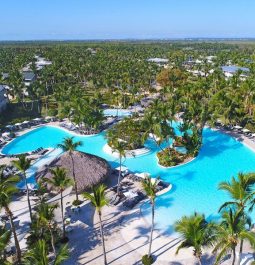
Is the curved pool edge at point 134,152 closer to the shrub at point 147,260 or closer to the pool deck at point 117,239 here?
the pool deck at point 117,239

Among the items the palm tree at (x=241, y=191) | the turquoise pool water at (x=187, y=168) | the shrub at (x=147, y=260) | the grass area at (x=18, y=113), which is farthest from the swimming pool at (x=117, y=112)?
the palm tree at (x=241, y=191)

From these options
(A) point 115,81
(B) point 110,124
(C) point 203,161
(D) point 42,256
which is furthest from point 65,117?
(D) point 42,256

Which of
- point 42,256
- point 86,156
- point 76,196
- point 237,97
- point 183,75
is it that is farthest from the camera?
point 183,75

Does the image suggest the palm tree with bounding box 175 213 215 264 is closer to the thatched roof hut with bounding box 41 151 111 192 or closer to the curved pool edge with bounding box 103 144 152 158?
the thatched roof hut with bounding box 41 151 111 192

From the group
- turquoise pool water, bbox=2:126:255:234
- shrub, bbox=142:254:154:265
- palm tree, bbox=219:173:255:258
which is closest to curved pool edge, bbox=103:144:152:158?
turquoise pool water, bbox=2:126:255:234

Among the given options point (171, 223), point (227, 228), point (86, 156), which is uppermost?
point (227, 228)

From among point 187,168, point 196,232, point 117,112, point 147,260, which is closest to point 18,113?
point 117,112

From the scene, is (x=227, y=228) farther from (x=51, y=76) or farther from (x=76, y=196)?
(x=51, y=76)
